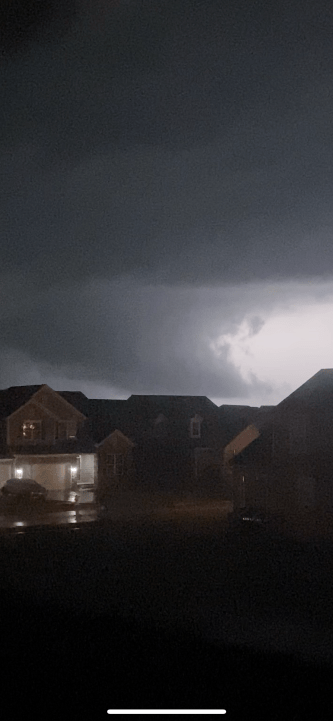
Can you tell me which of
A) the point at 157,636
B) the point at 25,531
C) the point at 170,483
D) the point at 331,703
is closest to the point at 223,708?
the point at 331,703

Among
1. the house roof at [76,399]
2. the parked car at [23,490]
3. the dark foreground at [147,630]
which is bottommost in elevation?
the dark foreground at [147,630]

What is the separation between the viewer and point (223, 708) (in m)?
10.6

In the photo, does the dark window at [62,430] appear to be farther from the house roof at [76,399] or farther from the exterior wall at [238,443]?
the exterior wall at [238,443]

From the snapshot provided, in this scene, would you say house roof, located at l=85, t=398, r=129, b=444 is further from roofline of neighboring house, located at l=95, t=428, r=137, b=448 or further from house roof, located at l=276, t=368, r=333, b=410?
house roof, located at l=276, t=368, r=333, b=410

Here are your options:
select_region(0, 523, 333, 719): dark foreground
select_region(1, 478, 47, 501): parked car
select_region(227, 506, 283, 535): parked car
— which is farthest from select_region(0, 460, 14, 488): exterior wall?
select_region(0, 523, 333, 719): dark foreground

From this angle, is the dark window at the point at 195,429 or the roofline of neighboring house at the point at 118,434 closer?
the roofline of neighboring house at the point at 118,434

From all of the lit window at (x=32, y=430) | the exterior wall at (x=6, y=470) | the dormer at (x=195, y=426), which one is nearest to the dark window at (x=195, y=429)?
the dormer at (x=195, y=426)

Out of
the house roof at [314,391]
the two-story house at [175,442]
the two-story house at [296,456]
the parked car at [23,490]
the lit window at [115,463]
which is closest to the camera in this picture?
the two-story house at [296,456]

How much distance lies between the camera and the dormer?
79.2 meters

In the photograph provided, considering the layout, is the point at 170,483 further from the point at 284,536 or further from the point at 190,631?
the point at 190,631

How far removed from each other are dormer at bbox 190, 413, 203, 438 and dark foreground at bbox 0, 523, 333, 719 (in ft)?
161

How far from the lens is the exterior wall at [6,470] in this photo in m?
59.9

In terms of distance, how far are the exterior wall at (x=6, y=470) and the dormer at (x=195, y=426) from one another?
2438cm

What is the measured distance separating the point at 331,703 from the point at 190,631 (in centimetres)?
508
